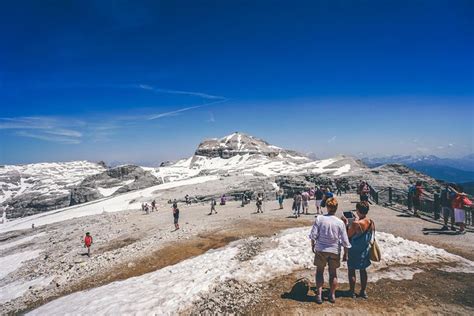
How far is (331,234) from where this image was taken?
27.5 ft

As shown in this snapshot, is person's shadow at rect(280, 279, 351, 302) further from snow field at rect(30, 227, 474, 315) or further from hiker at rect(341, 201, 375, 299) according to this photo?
snow field at rect(30, 227, 474, 315)

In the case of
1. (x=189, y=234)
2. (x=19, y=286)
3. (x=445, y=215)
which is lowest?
(x=19, y=286)

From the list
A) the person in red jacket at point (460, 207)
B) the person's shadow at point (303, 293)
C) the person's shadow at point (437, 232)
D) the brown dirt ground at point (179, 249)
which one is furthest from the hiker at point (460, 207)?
the person's shadow at point (303, 293)

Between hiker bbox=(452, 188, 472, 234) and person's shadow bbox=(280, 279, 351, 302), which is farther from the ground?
hiker bbox=(452, 188, 472, 234)

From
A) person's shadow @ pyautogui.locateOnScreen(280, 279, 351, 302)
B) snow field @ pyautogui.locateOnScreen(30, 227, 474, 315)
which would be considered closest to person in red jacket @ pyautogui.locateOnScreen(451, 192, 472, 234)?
snow field @ pyautogui.locateOnScreen(30, 227, 474, 315)

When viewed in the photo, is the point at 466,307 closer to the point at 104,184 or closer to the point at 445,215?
the point at 445,215

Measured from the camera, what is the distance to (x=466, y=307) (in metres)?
8.52

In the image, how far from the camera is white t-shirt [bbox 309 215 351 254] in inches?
328

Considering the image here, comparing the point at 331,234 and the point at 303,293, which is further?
the point at 303,293

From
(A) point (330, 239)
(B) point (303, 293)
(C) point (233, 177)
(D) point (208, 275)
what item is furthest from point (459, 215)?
(C) point (233, 177)

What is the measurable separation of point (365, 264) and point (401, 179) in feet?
167

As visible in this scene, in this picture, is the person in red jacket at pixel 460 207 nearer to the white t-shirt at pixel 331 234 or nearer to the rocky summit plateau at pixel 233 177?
the white t-shirt at pixel 331 234

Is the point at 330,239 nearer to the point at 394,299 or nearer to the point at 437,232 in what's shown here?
the point at 394,299

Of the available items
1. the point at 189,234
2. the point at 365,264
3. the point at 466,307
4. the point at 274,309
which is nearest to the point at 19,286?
the point at 189,234
